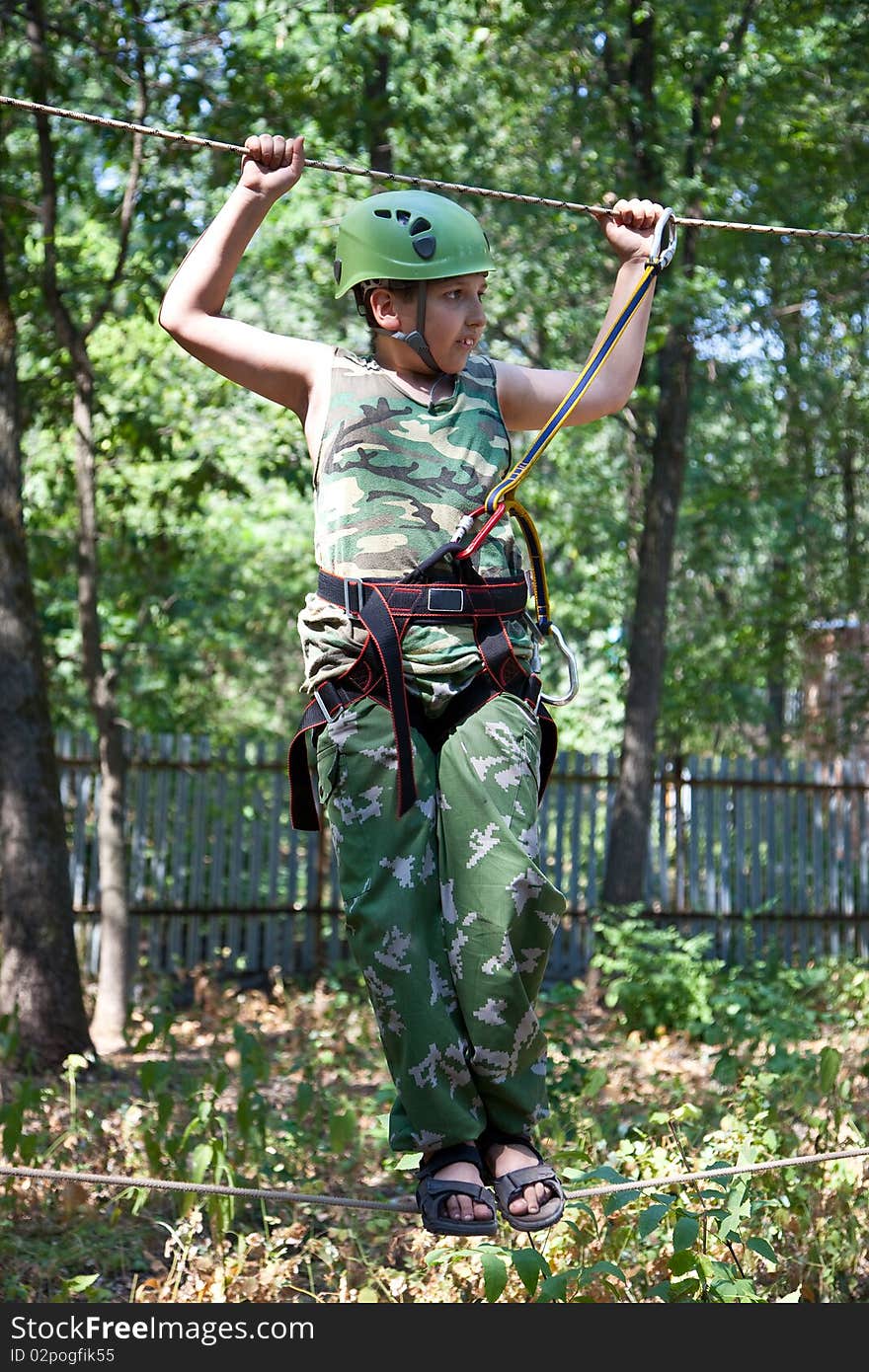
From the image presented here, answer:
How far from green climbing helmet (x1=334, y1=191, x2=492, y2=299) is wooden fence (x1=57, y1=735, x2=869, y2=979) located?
660 centimetres

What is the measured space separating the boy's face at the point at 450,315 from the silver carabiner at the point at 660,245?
477mm

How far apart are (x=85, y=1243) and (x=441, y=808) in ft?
8.51

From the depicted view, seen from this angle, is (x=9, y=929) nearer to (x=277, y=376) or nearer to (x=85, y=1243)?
A: (x=85, y=1243)

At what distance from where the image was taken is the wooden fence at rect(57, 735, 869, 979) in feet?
32.0

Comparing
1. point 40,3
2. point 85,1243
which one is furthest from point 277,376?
point 40,3

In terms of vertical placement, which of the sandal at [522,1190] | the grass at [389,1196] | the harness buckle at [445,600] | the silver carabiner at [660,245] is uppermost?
the silver carabiner at [660,245]

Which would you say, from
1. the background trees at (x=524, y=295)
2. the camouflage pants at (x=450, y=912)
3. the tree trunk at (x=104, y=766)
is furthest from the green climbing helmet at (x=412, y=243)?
the tree trunk at (x=104, y=766)

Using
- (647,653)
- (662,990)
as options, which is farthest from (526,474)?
(647,653)

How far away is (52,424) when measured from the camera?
30.4ft

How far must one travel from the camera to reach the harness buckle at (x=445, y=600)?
275cm

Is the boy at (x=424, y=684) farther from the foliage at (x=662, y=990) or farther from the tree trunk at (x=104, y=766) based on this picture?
the foliage at (x=662, y=990)

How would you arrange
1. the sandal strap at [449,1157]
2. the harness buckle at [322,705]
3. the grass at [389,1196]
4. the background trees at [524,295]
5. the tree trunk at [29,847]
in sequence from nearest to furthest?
1. the sandal strap at [449,1157]
2. the harness buckle at [322,705]
3. the grass at [389,1196]
4. the tree trunk at [29,847]
5. the background trees at [524,295]

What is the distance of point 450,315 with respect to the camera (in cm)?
287

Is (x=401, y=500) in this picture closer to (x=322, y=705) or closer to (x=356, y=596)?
(x=356, y=596)
